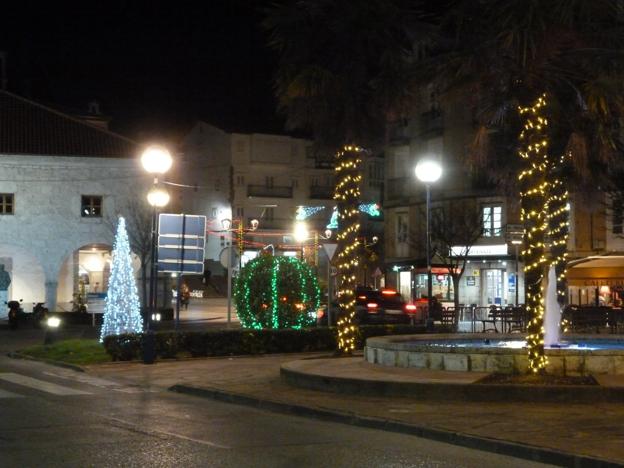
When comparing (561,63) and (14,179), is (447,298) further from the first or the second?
(561,63)

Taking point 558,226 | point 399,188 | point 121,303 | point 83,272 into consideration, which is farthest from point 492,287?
point 121,303

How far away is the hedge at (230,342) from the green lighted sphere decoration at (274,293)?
60.3 inches

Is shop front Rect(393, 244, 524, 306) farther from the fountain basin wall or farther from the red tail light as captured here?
the fountain basin wall

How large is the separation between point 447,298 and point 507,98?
38.0 metres

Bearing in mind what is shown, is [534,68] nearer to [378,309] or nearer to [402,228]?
[378,309]

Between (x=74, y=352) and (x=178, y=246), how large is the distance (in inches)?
159

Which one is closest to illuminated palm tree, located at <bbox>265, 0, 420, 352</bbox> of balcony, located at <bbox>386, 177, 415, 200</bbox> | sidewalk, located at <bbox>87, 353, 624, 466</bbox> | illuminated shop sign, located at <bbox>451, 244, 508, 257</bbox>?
sidewalk, located at <bbox>87, 353, 624, 466</bbox>

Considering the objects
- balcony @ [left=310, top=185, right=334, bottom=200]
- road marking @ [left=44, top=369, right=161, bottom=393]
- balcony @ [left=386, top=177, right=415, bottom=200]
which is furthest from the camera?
balcony @ [left=310, top=185, right=334, bottom=200]

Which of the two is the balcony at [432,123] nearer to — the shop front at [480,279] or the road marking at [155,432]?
the shop front at [480,279]

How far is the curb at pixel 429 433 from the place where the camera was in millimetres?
10945

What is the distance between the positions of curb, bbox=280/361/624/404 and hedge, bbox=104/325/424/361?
→ 8.50 m

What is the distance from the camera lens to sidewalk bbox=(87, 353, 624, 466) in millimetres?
11641

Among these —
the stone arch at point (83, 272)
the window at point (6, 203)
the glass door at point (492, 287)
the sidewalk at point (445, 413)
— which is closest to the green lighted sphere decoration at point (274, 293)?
the sidewalk at point (445, 413)

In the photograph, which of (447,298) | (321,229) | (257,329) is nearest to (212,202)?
(321,229)
